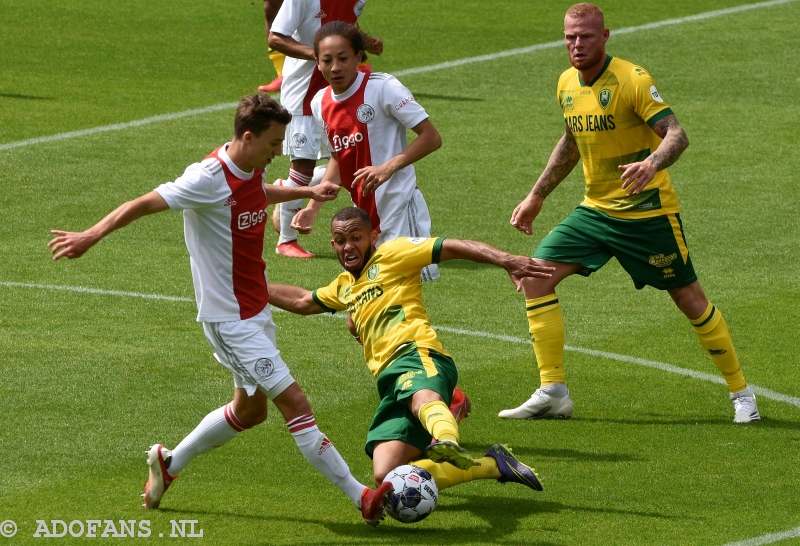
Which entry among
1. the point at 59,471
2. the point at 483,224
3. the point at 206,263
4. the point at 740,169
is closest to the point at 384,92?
the point at 206,263

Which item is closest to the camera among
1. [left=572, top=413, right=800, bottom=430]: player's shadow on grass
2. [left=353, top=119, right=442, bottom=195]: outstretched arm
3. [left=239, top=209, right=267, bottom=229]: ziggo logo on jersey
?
[left=239, top=209, right=267, bottom=229]: ziggo logo on jersey

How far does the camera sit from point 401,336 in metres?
7.08

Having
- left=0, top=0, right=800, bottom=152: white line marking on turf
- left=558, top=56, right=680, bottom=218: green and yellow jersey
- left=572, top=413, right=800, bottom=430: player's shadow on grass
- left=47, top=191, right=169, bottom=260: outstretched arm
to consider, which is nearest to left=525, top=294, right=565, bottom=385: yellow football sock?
left=572, top=413, right=800, bottom=430: player's shadow on grass

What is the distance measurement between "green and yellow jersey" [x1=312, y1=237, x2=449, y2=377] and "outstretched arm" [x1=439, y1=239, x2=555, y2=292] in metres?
0.38

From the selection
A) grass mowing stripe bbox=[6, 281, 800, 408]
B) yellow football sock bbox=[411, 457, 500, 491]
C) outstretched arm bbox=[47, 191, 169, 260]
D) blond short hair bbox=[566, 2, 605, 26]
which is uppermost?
blond short hair bbox=[566, 2, 605, 26]

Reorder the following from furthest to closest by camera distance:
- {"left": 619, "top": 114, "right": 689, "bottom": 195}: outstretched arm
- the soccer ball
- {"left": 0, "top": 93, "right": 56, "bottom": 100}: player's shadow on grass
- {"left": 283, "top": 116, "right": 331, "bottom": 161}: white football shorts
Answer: {"left": 0, "top": 93, "right": 56, "bottom": 100}: player's shadow on grass < {"left": 283, "top": 116, "right": 331, "bottom": 161}: white football shorts < {"left": 619, "top": 114, "right": 689, "bottom": 195}: outstretched arm < the soccer ball

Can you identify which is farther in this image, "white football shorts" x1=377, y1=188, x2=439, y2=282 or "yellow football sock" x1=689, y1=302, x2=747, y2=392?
"white football shorts" x1=377, y1=188, x2=439, y2=282

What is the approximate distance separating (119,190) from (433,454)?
28.5 feet

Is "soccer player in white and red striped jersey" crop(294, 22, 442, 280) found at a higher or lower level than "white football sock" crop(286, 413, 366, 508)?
higher

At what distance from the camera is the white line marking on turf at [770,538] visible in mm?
6172

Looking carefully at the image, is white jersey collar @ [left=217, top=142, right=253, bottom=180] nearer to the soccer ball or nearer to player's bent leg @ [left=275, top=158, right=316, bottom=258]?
the soccer ball

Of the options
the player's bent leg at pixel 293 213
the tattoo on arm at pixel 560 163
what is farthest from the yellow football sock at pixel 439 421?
the player's bent leg at pixel 293 213

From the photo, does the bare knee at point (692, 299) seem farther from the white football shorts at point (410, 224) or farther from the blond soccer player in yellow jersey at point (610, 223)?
the white football shorts at point (410, 224)

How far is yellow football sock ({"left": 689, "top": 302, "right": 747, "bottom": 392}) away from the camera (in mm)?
8258
